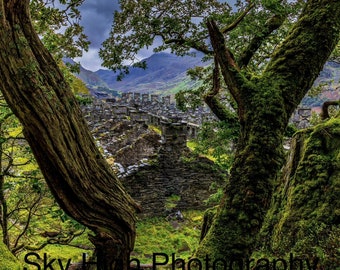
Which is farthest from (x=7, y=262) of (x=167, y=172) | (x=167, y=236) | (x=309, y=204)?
(x=167, y=172)

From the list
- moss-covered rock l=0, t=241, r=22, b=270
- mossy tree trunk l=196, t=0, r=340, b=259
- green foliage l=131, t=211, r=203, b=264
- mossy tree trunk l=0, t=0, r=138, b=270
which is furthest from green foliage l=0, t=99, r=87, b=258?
green foliage l=131, t=211, r=203, b=264

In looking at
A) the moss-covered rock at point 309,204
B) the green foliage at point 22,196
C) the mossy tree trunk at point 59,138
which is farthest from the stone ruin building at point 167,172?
the mossy tree trunk at point 59,138

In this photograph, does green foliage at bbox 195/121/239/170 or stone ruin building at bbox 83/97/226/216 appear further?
stone ruin building at bbox 83/97/226/216

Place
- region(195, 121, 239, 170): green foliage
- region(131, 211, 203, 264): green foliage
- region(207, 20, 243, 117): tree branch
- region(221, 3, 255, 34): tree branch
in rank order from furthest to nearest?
region(131, 211, 203, 264): green foliage < region(195, 121, 239, 170): green foliage < region(221, 3, 255, 34): tree branch < region(207, 20, 243, 117): tree branch

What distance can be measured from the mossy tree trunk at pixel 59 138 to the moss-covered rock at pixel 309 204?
2245 mm

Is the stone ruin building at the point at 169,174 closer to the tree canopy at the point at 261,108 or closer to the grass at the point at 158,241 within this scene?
the grass at the point at 158,241

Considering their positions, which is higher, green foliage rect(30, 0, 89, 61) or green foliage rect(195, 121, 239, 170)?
green foliage rect(30, 0, 89, 61)

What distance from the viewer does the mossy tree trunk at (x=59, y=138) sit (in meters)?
2.90

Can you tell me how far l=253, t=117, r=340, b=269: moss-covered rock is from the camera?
4.16 metres

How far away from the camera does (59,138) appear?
3135 mm

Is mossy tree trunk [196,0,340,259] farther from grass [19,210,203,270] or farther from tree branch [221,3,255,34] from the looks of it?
grass [19,210,203,270]

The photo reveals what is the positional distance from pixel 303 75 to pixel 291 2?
3175 mm

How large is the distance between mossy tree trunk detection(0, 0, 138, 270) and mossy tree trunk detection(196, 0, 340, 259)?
128 cm

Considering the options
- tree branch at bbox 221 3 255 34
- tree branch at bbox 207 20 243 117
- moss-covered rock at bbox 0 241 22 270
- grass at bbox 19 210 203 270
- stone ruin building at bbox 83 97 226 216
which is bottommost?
grass at bbox 19 210 203 270
